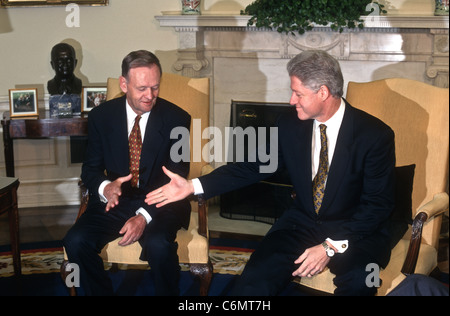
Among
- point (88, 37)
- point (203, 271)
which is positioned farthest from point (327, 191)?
point (88, 37)

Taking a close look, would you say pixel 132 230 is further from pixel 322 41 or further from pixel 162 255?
pixel 322 41

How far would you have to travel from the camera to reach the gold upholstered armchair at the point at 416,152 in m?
2.81

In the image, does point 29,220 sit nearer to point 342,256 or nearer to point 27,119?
point 27,119

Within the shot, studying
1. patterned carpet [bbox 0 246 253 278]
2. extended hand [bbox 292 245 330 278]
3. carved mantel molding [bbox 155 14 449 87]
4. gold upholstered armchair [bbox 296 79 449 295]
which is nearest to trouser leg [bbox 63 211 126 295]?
patterned carpet [bbox 0 246 253 278]

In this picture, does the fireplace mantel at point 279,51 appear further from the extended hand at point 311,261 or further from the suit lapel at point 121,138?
the extended hand at point 311,261

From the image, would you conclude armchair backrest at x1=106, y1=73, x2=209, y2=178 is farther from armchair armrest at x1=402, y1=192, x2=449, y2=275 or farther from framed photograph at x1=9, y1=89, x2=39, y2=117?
armchair armrest at x1=402, y1=192, x2=449, y2=275

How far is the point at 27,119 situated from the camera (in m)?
4.16

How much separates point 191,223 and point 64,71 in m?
1.82

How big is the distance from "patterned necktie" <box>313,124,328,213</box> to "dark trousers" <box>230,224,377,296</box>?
20cm

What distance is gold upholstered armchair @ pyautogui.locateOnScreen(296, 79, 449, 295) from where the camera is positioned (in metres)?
2.81

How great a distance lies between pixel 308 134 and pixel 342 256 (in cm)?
58

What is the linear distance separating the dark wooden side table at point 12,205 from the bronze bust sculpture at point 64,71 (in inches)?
54.1

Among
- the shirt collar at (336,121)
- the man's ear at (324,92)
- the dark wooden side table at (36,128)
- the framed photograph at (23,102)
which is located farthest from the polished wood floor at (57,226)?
the man's ear at (324,92)
